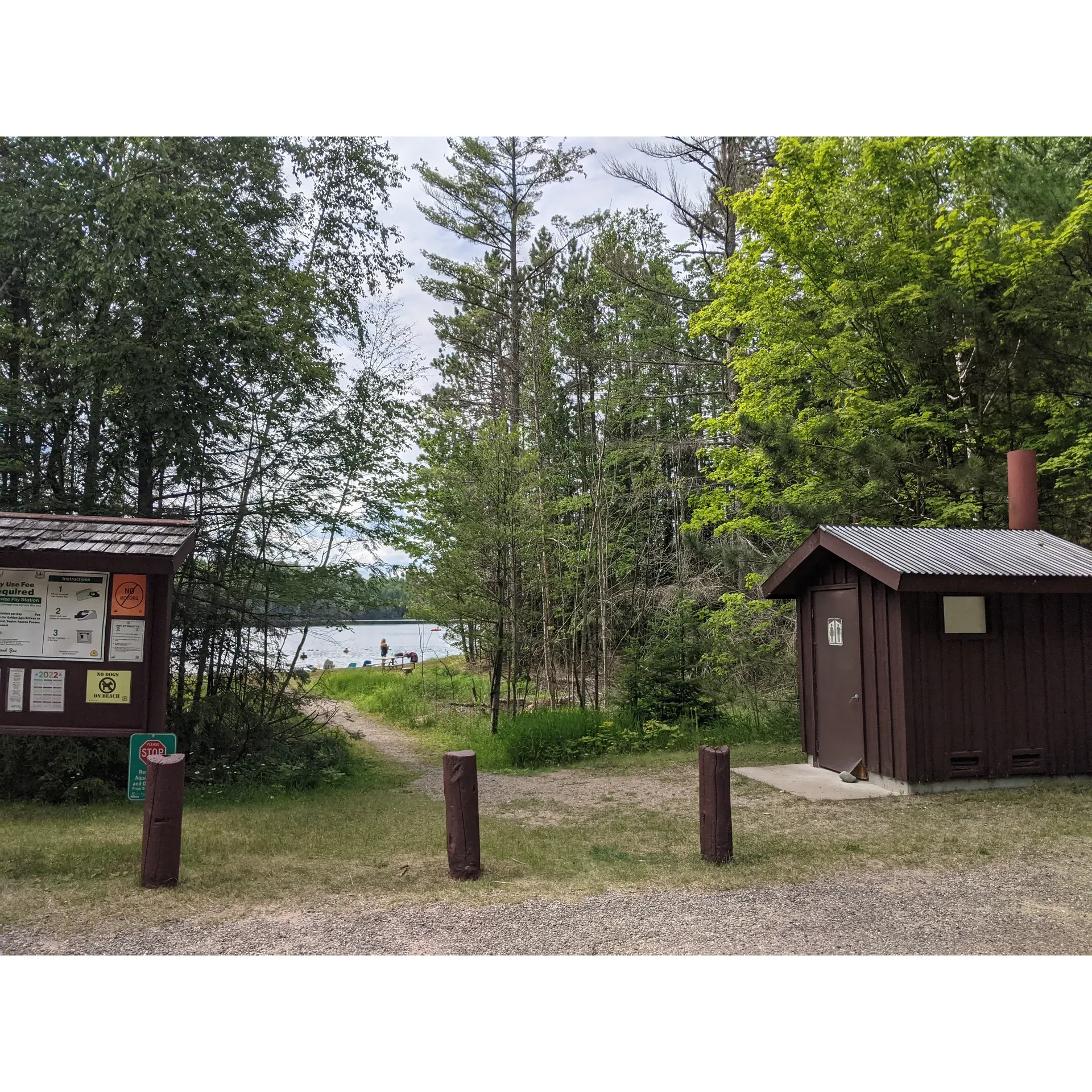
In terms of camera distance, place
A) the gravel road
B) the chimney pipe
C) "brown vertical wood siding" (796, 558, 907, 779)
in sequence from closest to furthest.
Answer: the gravel road
"brown vertical wood siding" (796, 558, 907, 779)
the chimney pipe

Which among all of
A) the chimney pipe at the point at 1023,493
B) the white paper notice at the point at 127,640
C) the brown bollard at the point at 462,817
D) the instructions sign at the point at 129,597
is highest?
the chimney pipe at the point at 1023,493

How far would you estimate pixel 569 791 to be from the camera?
861 cm

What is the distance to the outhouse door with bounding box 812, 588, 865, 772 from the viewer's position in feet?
26.9

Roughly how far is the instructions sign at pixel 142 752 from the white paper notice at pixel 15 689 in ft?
2.53

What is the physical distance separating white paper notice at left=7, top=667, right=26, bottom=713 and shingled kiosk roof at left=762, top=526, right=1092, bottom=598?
672cm

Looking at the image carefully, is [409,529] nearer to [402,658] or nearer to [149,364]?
[149,364]

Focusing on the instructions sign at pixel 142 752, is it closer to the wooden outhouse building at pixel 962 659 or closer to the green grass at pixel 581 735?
the green grass at pixel 581 735

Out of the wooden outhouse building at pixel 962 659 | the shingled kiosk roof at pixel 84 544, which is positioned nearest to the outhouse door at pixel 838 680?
the wooden outhouse building at pixel 962 659

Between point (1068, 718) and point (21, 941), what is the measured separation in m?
8.55

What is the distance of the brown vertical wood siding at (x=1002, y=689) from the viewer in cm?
756

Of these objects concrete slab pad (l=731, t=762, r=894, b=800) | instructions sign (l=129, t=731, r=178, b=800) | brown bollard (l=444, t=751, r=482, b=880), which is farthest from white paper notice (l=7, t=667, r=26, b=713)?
concrete slab pad (l=731, t=762, r=894, b=800)

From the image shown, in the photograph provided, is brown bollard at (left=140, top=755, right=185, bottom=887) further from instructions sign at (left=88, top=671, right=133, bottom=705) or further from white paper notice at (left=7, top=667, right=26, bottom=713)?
white paper notice at (left=7, top=667, right=26, bottom=713)

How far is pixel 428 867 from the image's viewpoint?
5375 millimetres

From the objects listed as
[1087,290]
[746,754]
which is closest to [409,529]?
[746,754]
